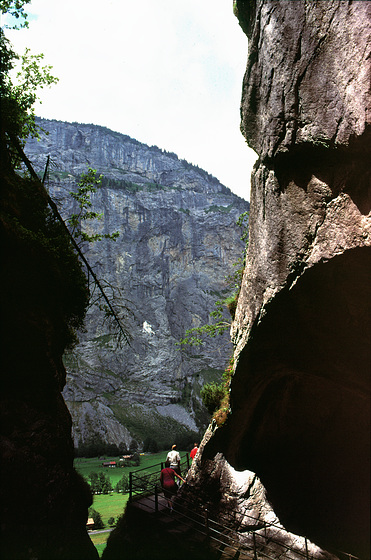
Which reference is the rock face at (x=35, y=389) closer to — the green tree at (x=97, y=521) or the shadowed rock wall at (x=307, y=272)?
the shadowed rock wall at (x=307, y=272)

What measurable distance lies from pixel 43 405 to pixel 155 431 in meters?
55.6

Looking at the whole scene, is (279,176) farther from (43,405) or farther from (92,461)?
(92,461)

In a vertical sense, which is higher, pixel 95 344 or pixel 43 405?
pixel 43 405

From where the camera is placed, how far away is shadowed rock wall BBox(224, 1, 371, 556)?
664 centimetres

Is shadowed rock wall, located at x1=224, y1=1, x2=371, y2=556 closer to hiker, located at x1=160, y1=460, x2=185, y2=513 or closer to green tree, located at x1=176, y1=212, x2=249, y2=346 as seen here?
hiker, located at x1=160, y1=460, x2=185, y2=513

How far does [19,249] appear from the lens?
9227 millimetres

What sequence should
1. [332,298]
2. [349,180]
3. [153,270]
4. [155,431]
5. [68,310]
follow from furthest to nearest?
[153,270], [155,431], [68,310], [332,298], [349,180]

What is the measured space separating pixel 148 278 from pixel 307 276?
253 feet

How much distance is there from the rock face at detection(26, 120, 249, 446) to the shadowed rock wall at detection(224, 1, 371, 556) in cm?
4239

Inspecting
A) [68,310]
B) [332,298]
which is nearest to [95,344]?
[68,310]

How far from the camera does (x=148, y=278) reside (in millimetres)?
83812

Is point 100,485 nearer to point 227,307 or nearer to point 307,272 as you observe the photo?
point 227,307

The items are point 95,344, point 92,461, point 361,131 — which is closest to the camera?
point 361,131

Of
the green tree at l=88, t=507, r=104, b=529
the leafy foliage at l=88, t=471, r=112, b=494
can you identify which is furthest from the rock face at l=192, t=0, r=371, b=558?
the leafy foliage at l=88, t=471, r=112, b=494
